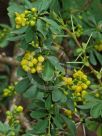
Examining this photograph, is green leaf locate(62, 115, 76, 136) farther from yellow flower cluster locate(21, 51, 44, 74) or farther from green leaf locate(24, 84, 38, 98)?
yellow flower cluster locate(21, 51, 44, 74)

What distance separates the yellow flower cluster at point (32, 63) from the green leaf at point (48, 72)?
0.7 inches

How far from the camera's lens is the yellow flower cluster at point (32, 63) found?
4.78 ft

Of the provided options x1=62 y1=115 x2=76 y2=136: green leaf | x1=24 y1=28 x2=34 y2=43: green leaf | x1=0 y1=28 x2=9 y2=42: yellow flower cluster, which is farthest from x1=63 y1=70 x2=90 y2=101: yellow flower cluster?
x1=0 y1=28 x2=9 y2=42: yellow flower cluster

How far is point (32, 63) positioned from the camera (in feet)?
4.78

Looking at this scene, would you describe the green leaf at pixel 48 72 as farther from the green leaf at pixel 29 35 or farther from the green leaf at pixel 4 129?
the green leaf at pixel 4 129

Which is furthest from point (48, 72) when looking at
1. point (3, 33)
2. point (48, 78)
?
point (3, 33)

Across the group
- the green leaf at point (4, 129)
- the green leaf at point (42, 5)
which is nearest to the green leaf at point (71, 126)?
the green leaf at point (4, 129)

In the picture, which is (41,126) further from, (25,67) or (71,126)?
(25,67)

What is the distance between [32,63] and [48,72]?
65mm

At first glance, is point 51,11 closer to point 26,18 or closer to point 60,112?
point 26,18

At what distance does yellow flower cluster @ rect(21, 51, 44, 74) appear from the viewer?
4.78 ft

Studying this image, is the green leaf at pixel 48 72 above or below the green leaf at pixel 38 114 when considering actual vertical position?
above

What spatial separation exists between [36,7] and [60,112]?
18.3 inches

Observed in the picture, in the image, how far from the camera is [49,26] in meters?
1.48
